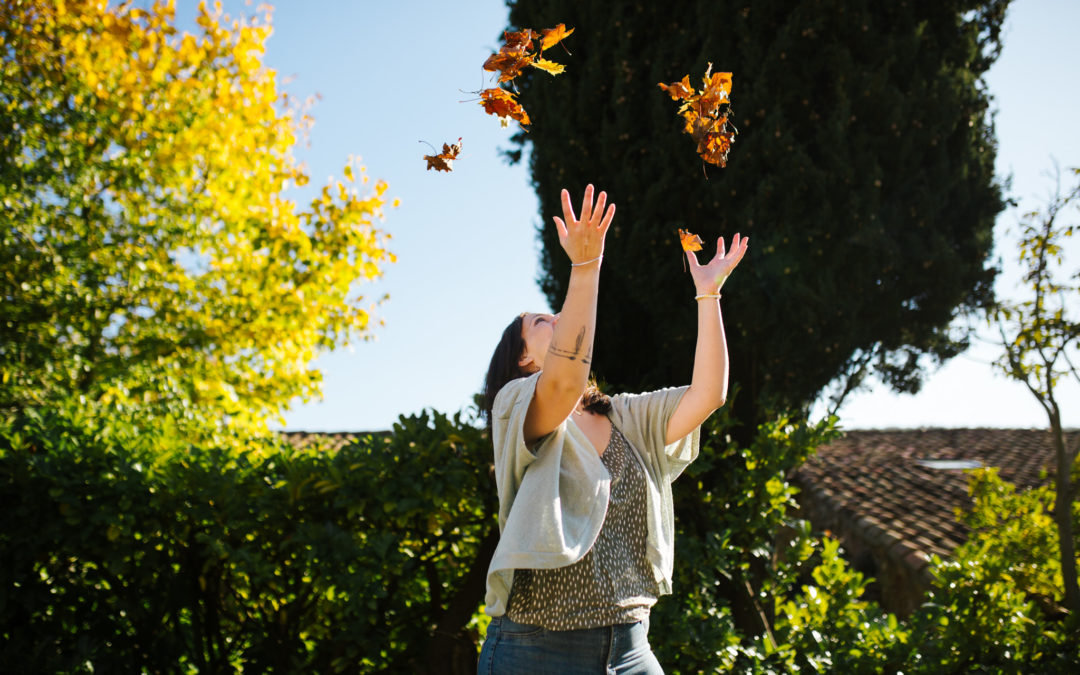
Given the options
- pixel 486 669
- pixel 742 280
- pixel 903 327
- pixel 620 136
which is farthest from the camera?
pixel 903 327

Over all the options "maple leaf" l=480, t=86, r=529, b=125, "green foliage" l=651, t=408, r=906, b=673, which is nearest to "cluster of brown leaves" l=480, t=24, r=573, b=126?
"maple leaf" l=480, t=86, r=529, b=125

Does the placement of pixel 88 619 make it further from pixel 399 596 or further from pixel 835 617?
pixel 835 617

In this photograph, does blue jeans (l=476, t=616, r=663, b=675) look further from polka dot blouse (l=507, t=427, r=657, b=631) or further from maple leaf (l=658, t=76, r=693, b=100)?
maple leaf (l=658, t=76, r=693, b=100)

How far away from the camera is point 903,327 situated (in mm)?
5629

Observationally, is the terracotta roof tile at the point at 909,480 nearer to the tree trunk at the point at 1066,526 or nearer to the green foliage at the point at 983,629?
the tree trunk at the point at 1066,526

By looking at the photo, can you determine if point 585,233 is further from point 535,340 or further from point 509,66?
point 509,66

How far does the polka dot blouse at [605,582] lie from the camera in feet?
5.85

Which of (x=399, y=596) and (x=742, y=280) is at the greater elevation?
(x=742, y=280)

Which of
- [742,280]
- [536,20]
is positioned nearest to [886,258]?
[742,280]

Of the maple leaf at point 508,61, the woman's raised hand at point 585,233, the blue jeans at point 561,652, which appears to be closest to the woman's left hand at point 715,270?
the woman's raised hand at point 585,233

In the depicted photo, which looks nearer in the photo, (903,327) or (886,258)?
(886,258)

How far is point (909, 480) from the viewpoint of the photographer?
12664 mm

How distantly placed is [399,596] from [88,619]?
1373 mm

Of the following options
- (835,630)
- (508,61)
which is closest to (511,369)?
(508,61)
